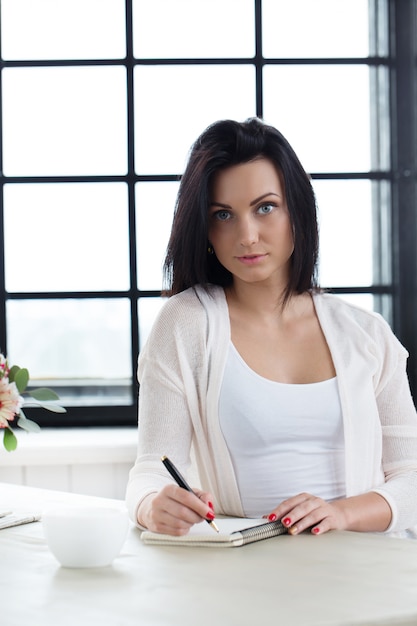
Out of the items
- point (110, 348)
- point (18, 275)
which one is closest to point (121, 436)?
point (110, 348)

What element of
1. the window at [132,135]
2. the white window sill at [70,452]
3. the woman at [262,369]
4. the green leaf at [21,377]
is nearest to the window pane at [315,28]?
the window at [132,135]

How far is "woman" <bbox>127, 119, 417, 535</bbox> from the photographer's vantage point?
1809 mm

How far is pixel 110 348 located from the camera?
9.34 feet

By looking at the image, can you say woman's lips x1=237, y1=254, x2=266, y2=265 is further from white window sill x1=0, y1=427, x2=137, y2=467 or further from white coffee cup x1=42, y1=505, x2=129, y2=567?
white window sill x1=0, y1=427, x2=137, y2=467

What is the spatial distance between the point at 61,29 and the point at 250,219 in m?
1.33

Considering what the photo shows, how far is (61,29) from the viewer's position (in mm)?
2814

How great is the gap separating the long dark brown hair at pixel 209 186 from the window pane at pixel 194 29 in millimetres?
974

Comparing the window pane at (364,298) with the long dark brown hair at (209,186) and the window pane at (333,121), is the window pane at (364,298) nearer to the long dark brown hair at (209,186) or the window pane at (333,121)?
the window pane at (333,121)

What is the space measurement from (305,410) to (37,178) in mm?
1412

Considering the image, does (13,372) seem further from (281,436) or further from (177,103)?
(177,103)

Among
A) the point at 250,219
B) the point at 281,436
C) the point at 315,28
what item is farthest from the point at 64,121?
the point at 281,436

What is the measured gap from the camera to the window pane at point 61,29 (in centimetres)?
280

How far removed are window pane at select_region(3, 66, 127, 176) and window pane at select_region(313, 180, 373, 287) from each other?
686 millimetres

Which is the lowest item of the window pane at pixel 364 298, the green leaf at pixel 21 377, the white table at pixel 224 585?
the white table at pixel 224 585
